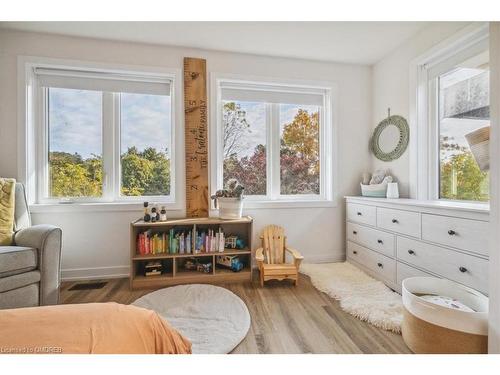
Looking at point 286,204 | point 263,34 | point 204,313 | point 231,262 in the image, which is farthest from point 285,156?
point 204,313

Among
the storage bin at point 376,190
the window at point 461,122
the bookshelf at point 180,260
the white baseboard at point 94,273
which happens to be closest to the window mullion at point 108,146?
the bookshelf at point 180,260

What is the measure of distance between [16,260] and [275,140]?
2.56 m

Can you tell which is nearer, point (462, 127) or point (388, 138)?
point (462, 127)

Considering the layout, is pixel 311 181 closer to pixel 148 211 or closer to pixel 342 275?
pixel 342 275

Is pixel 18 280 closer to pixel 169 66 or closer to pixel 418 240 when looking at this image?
pixel 169 66

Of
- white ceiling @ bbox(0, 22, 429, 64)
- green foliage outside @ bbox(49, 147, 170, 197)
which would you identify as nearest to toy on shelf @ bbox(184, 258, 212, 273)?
green foliage outside @ bbox(49, 147, 170, 197)

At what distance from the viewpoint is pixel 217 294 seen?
1.98 meters

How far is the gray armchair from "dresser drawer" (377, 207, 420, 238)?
2.80 metres

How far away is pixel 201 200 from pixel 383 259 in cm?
196

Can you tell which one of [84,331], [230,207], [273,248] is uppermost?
[230,207]

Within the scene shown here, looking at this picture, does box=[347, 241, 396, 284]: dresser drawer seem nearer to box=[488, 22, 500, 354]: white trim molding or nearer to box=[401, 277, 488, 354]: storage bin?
box=[401, 277, 488, 354]: storage bin

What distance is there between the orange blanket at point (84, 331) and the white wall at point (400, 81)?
2.64 meters

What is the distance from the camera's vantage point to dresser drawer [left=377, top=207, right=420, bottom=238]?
182 cm

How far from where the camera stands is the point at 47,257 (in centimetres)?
164
